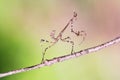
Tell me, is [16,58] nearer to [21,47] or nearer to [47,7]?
[21,47]

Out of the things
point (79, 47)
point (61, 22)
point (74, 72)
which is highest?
point (61, 22)

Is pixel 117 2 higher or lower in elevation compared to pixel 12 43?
higher

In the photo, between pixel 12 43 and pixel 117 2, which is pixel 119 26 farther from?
pixel 12 43

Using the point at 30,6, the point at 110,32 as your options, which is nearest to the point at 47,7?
the point at 30,6

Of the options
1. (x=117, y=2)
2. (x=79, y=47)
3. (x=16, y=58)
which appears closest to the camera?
(x=16, y=58)

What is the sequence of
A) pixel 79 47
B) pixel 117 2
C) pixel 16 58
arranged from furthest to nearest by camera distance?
pixel 117 2 < pixel 79 47 < pixel 16 58

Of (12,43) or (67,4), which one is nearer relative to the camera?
(12,43)
